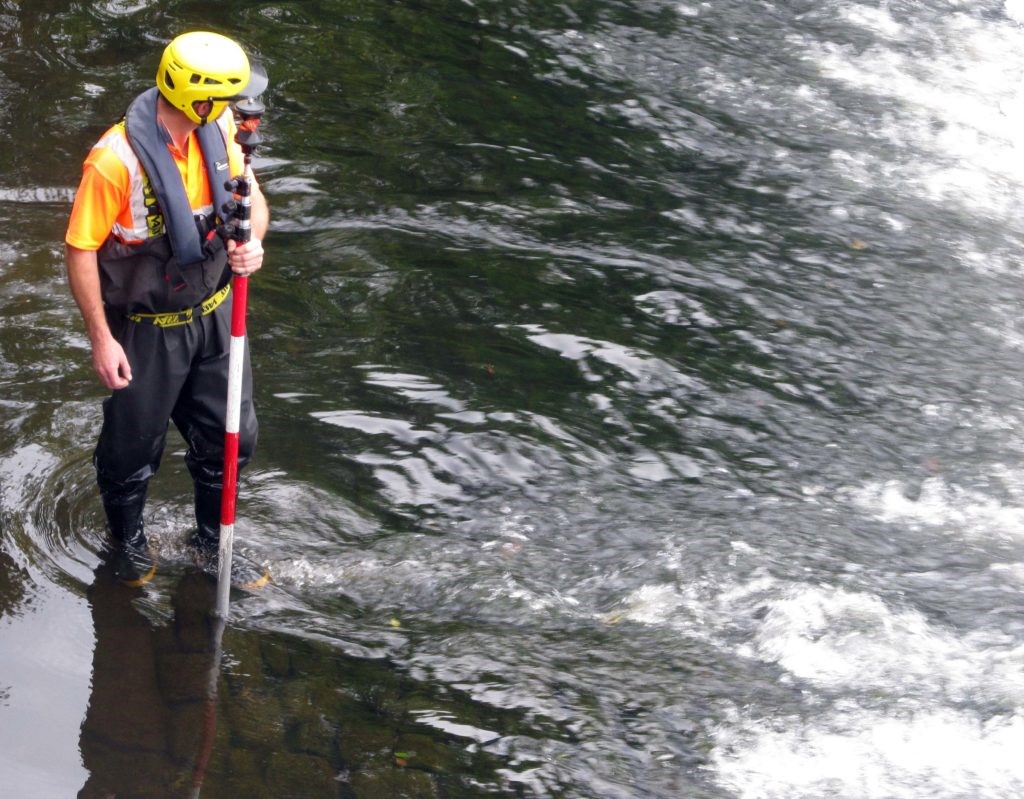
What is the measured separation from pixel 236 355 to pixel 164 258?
16.4 inches

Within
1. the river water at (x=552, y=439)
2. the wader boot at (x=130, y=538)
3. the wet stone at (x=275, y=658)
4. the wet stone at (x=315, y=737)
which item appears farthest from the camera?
the wader boot at (x=130, y=538)

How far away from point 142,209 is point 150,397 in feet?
2.37

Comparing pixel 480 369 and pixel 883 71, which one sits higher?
pixel 883 71

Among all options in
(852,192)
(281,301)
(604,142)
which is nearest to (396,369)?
(281,301)

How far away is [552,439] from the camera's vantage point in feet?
20.4

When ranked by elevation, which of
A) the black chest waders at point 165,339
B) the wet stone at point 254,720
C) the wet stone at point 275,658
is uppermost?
the black chest waders at point 165,339

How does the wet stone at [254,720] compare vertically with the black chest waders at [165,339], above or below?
below

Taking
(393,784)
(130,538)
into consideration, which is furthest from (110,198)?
(393,784)

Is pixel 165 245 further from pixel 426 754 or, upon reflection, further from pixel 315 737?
pixel 426 754

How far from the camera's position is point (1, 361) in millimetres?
6188

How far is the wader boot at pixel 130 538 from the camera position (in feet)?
15.5

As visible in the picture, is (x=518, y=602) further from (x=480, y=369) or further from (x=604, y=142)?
(x=604, y=142)

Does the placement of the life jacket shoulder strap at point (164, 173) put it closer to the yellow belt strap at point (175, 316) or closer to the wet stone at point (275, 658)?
the yellow belt strap at point (175, 316)

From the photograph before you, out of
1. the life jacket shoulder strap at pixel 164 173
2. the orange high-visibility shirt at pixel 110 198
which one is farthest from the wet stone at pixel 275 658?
the orange high-visibility shirt at pixel 110 198
